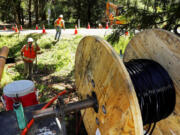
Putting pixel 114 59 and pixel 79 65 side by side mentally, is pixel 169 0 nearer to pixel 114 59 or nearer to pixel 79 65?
pixel 79 65

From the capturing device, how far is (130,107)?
4.29 feet

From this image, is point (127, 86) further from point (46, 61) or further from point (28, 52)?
point (46, 61)

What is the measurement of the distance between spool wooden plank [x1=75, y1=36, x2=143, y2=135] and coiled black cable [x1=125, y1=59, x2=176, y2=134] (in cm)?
45

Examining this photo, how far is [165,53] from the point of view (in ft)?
6.73

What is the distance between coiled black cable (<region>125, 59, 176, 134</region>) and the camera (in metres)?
1.88

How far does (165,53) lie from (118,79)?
979mm

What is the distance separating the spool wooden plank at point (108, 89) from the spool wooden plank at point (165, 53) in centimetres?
84

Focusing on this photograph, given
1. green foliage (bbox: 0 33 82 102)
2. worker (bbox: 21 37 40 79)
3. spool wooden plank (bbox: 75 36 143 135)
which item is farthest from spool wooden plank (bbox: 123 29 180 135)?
worker (bbox: 21 37 40 79)

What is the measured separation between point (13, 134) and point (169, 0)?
4.35 m

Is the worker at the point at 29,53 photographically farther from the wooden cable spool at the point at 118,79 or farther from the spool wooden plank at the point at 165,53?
the spool wooden plank at the point at 165,53

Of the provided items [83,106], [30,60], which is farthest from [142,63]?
[30,60]

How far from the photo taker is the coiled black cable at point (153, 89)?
6.18 ft

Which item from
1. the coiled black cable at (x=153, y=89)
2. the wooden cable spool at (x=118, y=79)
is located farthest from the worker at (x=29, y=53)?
the coiled black cable at (x=153, y=89)

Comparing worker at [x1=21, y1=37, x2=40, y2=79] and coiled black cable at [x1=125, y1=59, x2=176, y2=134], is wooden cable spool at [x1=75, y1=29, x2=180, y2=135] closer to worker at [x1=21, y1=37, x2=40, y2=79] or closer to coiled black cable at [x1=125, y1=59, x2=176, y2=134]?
coiled black cable at [x1=125, y1=59, x2=176, y2=134]
